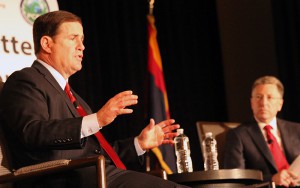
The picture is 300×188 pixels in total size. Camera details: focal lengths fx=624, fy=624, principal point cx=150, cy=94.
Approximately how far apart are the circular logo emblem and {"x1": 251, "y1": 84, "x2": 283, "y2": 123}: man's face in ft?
5.86

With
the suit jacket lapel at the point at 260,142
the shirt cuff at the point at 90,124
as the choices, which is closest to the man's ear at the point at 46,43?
the shirt cuff at the point at 90,124

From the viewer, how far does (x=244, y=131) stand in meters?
4.58

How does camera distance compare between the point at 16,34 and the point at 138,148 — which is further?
the point at 16,34

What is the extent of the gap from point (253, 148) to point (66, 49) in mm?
2041

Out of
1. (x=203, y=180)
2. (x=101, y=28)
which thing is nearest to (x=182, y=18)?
(x=101, y=28)

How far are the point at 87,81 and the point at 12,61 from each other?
1.71m

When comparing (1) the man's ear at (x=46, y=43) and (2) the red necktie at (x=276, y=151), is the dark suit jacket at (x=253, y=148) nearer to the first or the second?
(2) the red necktie at (x=276, y=151)

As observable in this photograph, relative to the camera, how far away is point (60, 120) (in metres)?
2.53

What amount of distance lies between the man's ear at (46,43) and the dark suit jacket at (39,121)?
0.09m

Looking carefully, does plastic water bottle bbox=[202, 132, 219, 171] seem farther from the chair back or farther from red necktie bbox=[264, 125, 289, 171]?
red necktie bbox=[264, 125, 289, 171]

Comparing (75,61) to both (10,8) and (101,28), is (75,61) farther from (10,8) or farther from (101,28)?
(101,28)

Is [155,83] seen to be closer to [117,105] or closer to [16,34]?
[16,34]

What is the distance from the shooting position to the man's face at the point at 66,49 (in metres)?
2.92

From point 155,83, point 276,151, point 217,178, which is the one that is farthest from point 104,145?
point 155,83
